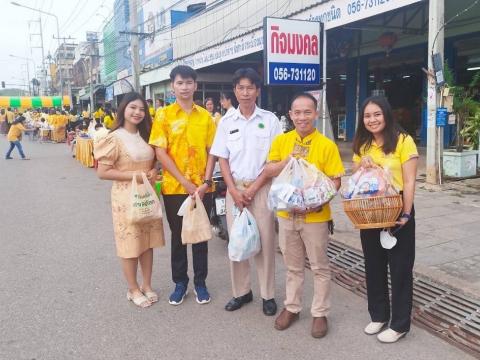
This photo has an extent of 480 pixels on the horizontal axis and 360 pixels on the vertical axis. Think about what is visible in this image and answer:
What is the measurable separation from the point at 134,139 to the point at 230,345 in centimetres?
169

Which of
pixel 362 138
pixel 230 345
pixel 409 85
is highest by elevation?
pixel 409 85

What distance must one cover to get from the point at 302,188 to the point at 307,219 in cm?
27

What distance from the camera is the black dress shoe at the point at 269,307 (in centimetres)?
340

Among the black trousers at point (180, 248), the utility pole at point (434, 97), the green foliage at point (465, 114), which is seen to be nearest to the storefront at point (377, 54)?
the utility pole at point (434, 97)

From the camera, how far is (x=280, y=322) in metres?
3.18

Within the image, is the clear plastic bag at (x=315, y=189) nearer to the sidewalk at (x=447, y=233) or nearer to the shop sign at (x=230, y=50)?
the sidewalk at (x=447, y=233)

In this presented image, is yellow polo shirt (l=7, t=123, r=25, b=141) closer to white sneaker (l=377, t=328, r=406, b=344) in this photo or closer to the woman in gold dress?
the woman in gold dress

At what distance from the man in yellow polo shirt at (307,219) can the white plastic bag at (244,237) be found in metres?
0.21

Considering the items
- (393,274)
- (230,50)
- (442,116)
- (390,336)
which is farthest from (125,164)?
(230,50)

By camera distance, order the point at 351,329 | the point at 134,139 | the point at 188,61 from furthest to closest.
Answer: the point at 188,61 → the point at 134,139 → the point at 351,329

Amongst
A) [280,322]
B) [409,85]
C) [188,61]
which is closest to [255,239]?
[280,322]

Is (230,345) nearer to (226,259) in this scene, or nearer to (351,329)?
(351,329)

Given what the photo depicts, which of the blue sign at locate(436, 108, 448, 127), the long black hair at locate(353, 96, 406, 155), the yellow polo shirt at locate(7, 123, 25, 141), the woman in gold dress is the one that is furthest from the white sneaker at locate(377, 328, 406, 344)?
the yellow polo shirt at locate(7, 123, 25, 141)

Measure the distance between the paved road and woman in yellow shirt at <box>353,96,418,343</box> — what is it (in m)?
0.21
